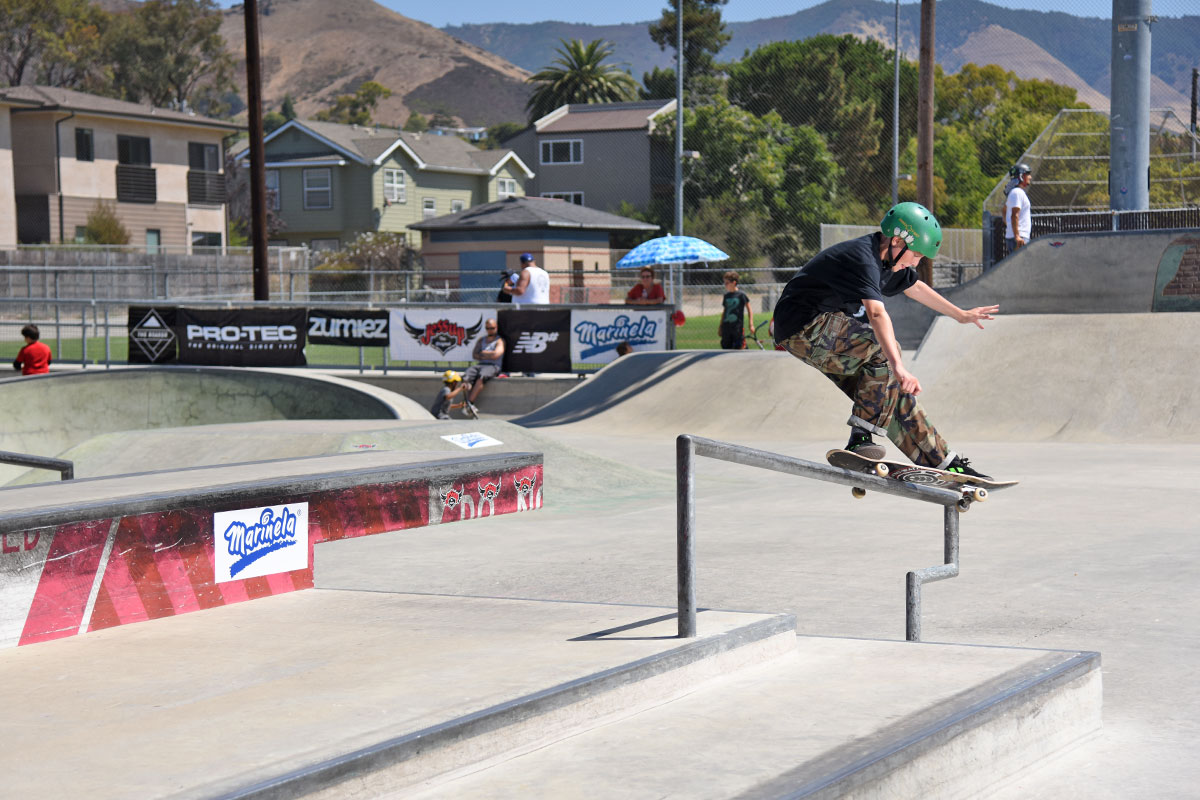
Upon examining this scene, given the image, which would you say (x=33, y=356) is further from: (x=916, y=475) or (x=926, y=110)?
(x=916, y=475)

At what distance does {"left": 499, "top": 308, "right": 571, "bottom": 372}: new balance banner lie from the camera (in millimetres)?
18766

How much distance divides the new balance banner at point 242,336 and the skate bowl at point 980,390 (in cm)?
546

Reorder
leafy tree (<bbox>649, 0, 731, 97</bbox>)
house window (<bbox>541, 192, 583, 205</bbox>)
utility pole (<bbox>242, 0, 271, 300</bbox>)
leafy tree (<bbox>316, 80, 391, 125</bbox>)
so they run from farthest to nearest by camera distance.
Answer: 1. leafy tree (<bbox>316, 80, 391, 125</bbox>)
2. leafy tree (<bbox>649, 0, 731, 97</bbox>)
3. house window (<bbox>541, 192, 583, 205</bbox>)
4. utility pole (<bbox>242, 0, 271, 300</bbox>)

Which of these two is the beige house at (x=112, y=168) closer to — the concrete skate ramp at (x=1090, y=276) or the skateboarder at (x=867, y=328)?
the concrete skate ramp at (x=1090, y=276)

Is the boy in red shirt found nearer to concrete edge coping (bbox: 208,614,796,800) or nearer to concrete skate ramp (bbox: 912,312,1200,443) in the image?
concrete skate ramp (bbox: 912,312,1200,443)

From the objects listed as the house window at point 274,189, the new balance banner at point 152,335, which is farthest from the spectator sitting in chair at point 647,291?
the house window at point 274,189

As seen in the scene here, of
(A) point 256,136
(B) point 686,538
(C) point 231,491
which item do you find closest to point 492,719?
(B) point 686,538

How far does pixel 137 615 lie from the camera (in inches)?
192

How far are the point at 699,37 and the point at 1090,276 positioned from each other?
63.1 m

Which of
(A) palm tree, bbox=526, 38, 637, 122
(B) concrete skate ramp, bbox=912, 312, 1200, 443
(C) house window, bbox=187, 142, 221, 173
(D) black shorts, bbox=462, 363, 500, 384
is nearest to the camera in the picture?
(B) concrete skate ramp, bbox=912, 312, 1200, 443

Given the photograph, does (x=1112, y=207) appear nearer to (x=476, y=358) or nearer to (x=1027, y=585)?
(x=476, y=358)

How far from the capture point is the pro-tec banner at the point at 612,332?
18.8 meters

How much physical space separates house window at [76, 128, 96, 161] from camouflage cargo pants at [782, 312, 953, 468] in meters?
48.5

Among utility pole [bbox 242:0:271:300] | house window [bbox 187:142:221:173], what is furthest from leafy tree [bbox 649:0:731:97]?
utility pole [bbox 242:0:271:300]
